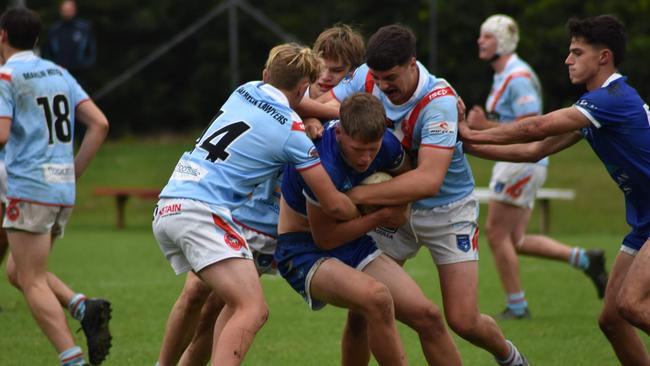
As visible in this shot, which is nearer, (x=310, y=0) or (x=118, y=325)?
(x=118, y=325)

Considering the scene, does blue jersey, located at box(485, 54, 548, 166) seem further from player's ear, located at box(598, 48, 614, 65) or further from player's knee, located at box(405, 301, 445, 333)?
player's knee, located at box(405, 301, 445, 333)

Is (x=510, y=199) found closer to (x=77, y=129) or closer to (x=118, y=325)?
(x=118, y=325)

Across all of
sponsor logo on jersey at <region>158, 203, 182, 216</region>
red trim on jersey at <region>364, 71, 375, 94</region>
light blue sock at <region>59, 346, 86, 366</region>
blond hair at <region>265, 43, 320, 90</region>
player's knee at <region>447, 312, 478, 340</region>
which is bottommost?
light blue sock at <region>59, 346, 86, 366</region>

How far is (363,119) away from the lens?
5238 mm

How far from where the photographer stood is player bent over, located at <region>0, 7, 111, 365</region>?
260 inches

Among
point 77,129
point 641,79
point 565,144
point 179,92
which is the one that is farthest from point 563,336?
point 179,92

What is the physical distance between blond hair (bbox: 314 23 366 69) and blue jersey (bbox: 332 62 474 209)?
28 cm

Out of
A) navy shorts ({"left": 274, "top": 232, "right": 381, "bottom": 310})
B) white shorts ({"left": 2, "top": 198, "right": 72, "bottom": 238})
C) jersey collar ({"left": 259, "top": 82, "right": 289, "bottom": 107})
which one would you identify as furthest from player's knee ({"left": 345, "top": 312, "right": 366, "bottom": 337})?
white shorts ({"left": 2, "top": 198, "right": 72, "bottom": 238})

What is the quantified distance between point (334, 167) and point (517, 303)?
12.9 feet

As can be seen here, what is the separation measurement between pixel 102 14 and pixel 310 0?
583cm

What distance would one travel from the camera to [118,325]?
846 cm

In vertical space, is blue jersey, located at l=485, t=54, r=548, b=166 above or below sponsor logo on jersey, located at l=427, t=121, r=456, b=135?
below

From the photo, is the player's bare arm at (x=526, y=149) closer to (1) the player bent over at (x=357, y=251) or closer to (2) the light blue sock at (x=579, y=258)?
(1) the player bent over at (x=357, y=251)

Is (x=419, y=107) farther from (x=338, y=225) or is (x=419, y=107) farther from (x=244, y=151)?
(x=244, y=151)
